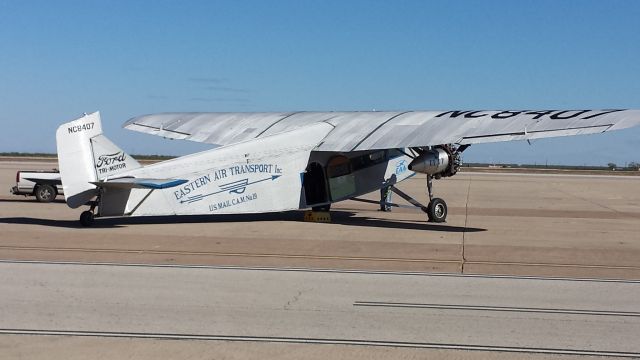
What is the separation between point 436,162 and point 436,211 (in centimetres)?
143

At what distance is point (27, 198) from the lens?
29.9 metres

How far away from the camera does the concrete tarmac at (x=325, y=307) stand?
26.8ft

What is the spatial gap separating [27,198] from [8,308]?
71.9 feet

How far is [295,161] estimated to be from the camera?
2111cm

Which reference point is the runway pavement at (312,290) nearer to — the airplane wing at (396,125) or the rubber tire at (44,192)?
the airplane wing at (396,125)

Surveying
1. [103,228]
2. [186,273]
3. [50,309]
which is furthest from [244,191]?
[50,309]

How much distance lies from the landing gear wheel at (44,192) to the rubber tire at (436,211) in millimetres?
14416

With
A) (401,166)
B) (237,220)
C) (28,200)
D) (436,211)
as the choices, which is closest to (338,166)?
(401,166)

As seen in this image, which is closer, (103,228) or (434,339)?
(434,339)

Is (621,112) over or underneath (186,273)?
over

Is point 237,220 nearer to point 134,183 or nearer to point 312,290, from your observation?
point 134,183

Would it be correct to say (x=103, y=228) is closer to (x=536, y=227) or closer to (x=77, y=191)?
(x=77, y=191)

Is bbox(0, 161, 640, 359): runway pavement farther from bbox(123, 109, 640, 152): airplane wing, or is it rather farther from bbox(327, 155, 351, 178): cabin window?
bbox(123, 109, 640, 152): airplane wing

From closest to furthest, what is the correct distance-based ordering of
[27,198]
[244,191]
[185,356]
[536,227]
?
[185,356] → [244,191] → [536,227] → [27,198]
